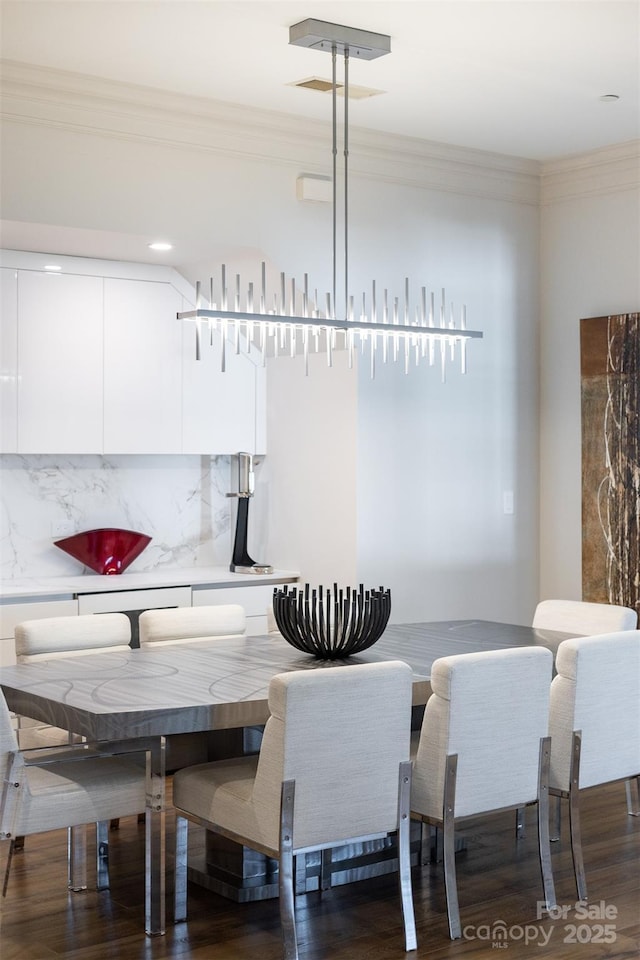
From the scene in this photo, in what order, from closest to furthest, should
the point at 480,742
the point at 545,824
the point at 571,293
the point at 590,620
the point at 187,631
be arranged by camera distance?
1. the point at 480,742
2. the point at 545,824
3. the point at 187,631
4. the point at 590,620
5. the point at 571,293

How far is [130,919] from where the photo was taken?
3.45 m

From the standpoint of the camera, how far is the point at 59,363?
5.54m

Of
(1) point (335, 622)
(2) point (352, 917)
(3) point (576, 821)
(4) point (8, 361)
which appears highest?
(4) point (8, 361)

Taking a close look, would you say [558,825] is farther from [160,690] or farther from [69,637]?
[69,637]

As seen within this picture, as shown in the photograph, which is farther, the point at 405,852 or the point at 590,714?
the point at 590,714

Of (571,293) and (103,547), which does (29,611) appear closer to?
(103,547)

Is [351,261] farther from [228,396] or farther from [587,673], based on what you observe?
[587,673]

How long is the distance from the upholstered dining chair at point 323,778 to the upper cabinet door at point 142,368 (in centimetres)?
269

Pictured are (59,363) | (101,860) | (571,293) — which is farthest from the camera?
(571,293)

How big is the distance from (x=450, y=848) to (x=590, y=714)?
2.22 feet

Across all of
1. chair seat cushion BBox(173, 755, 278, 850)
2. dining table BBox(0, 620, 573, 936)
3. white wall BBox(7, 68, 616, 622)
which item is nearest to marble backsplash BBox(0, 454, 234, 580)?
white wall BBox(7, 68, 616, 622)

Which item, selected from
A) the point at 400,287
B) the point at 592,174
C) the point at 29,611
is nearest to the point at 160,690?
the point at 29,611

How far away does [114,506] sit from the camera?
239 inches

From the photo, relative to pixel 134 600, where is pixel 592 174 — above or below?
above
